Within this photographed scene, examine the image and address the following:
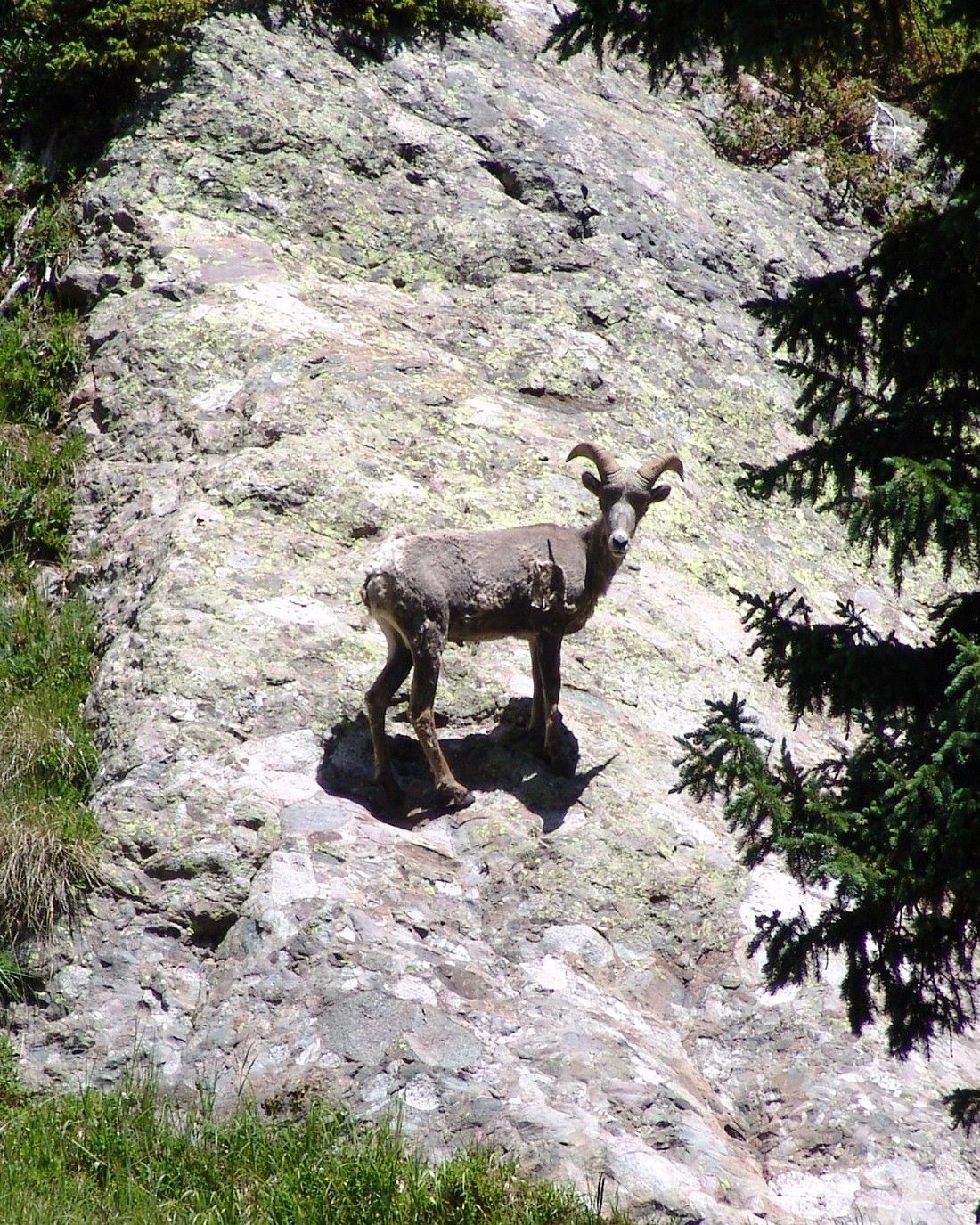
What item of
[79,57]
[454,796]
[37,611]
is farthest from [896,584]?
[79,57]

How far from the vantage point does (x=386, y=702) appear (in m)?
8.48

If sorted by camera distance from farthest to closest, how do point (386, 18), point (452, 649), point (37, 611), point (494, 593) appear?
point (386, 18) → point (37, 611) → point (452, 649) → point (494, 593)

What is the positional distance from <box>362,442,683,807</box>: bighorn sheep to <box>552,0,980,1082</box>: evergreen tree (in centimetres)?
→ 242

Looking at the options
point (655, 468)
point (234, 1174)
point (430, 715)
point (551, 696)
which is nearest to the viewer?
point (234, 1174)

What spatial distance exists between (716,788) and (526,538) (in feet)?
10.8

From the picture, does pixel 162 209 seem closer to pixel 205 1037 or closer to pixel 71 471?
pixel 71 471

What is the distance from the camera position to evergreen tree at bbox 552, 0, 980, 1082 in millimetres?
5617

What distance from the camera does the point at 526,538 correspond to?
8977 mm

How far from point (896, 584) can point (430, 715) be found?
3.43 m

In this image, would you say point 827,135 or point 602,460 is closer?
point 602,460

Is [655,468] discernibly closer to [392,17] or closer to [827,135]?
[392,17]

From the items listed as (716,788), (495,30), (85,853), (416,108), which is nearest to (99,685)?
(85,853)

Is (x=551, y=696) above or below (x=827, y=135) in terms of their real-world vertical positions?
below

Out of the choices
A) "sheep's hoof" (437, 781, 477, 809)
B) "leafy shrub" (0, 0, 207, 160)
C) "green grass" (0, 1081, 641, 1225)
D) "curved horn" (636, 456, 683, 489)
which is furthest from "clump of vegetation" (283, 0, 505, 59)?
"green grass" (0, 1081, 641, 1225)
